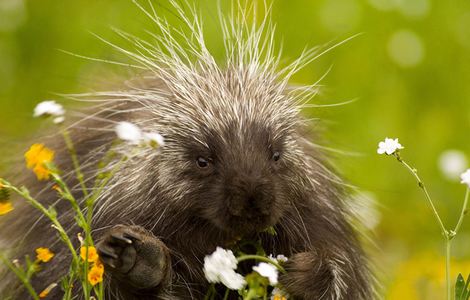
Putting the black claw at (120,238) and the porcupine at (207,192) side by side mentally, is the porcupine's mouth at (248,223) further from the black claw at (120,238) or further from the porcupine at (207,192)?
the black claw at (120,238)

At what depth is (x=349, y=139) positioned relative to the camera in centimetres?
676

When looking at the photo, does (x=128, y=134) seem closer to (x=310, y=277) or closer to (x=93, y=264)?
(x=93, y=264)

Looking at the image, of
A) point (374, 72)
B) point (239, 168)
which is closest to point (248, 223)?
point (239, 168)

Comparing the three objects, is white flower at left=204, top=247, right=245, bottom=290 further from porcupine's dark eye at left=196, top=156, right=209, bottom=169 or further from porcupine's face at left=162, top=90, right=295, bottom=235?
porcupine's dark eye at left=196, top=156, right=209, bottom=169

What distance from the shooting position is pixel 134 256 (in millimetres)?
3502

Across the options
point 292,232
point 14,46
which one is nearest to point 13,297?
point 292,232

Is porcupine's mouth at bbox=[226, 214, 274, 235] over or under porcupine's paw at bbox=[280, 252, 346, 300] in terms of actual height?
over

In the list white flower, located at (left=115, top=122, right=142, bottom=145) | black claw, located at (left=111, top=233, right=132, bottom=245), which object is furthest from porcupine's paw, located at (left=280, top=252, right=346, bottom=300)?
white flower, located at (left=115, top=122, right=142, bottom=145)

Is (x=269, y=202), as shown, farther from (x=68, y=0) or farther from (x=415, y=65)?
(x=68, y=0)

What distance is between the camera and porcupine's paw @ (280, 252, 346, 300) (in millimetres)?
3674

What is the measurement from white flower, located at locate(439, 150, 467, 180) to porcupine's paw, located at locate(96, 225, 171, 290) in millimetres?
2593

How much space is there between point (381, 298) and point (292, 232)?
78 centimetres

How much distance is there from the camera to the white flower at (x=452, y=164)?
5954mm

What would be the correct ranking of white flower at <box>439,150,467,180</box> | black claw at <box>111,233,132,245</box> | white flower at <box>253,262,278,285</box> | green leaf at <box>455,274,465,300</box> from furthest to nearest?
white flower at <box>439,150,467,180</box> < black claw at <box>111,233,132,245</box> < green leaf at <box>455,274,465,300</box> < white flower at <box>253,262,278,285</box>
